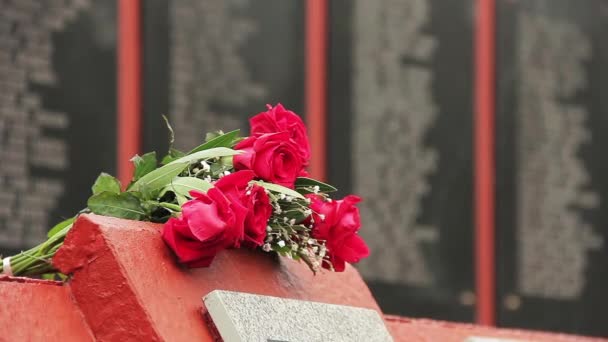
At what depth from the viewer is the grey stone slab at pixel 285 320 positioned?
130 cm

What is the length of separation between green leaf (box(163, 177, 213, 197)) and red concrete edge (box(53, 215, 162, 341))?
0.13m

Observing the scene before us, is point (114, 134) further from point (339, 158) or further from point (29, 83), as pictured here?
point (339, 158)

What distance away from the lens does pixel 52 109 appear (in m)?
3.98

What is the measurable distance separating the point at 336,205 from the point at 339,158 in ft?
11.7

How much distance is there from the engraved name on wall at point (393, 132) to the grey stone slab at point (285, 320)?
3.60m

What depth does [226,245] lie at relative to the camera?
53.9 inches

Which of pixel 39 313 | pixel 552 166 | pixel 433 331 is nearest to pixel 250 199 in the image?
pixel 39 313

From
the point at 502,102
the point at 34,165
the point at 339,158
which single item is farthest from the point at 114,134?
the point at 502,102

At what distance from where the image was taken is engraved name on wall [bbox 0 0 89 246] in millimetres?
3861

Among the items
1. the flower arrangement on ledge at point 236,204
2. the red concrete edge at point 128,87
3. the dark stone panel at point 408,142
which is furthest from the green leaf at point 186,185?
the dark stone panel at point 408,142

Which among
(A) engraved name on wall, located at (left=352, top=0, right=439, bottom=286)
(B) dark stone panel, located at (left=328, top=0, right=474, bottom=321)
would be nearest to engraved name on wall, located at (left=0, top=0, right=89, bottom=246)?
(B) dark stone panel, located at (left=328, top=0, right=474, bottom=321)

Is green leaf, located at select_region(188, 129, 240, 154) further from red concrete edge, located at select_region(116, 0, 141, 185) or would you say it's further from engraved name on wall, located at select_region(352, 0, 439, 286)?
engraved name on wall, located at select_region(352, 0, 439, 286)

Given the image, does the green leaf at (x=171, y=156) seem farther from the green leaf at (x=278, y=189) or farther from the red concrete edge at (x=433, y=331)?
the red concrete edge at (x=433, y=331)

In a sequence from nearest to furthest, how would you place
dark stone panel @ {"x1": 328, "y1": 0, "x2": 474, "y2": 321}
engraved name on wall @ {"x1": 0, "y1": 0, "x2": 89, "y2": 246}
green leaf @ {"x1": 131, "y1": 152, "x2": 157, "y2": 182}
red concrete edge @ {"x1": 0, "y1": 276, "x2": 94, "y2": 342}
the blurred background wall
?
red concrete edge @ {"x1": 0, "y1": 276, "x2": 94, "y2": 342}
green leaf @ {"x1": 131, "y1": 152, "x2": 157, "y2": 182}
engraved name on wall @ {"x1": 0, "y1": 0, "x2": 89, "y2": 246}
the blurred background wall
dark stone panel @ {"x1": 328, "y1": 0, "x2": 474, "y2": 321}
